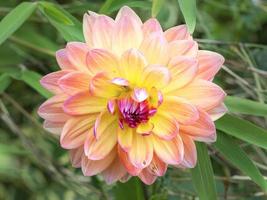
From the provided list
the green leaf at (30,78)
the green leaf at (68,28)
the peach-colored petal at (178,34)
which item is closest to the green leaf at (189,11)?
the peach-colored petal at (178,34)

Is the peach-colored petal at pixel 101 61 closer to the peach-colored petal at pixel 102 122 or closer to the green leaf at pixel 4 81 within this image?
the peach-colored petal at pixel 102 122

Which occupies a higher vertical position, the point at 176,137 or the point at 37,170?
the point at 176,137

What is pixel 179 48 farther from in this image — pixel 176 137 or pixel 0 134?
pixel 0 134

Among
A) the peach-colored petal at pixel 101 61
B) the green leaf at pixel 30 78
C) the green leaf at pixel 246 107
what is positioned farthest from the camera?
the green leaf at pixel 30 78

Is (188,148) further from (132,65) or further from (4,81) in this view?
(4,81)

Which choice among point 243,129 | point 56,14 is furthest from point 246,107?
point 56,14

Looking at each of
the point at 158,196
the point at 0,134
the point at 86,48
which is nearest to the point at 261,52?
the point at 158,196
